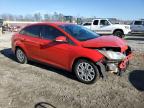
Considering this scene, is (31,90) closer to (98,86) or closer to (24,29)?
(98,86)

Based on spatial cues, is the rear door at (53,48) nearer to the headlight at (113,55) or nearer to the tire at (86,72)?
the tire at (86,72)

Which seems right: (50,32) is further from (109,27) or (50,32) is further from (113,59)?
(109,27)

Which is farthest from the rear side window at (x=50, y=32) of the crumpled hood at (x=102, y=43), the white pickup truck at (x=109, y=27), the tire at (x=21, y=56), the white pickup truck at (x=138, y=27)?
the white pickup truck at (x=138, y=27)

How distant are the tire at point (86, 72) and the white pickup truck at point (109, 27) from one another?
42.5ft

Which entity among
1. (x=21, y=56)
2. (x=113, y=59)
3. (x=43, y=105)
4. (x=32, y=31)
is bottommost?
(x=43, y=105)

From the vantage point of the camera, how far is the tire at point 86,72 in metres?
6.12

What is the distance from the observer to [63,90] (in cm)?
585

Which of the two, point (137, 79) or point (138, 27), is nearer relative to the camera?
point (137, 79)

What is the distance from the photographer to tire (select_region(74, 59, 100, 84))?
612cm

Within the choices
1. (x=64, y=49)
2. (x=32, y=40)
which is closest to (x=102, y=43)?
(x=64, y=49)

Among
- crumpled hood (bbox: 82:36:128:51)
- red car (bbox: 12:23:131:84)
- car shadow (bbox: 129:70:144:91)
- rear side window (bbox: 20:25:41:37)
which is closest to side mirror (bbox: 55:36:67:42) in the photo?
red car (bbox: 12:23:131:84)

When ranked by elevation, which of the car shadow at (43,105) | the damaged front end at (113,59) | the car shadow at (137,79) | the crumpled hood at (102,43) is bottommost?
the car shadow at (43,105)

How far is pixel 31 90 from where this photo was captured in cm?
587

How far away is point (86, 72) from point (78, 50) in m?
0.64
